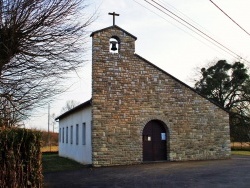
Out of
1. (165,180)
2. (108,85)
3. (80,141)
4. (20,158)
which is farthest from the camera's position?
(80,141)

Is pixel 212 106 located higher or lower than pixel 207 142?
higher

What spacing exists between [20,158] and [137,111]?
36.1ft

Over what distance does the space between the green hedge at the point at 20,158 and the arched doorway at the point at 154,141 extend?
36.2 feet

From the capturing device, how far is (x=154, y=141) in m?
19.0

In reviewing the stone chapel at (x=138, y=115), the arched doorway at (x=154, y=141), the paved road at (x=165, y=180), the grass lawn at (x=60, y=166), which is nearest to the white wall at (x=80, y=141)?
the stone chapel at (x=138, y=115)

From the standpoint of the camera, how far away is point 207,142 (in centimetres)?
1980

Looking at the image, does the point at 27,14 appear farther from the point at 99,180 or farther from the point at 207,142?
the point at 207,142

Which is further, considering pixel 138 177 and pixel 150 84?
pixel 150 84

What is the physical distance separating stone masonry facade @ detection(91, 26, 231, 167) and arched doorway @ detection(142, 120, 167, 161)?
0.39 m

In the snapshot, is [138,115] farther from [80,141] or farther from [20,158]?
[20,158]

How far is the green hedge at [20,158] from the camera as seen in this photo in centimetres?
773

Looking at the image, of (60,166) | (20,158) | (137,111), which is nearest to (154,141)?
(137,111)

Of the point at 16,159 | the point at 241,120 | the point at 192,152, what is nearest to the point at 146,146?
the point at 192,152

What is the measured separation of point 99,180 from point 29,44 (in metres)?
5.88
